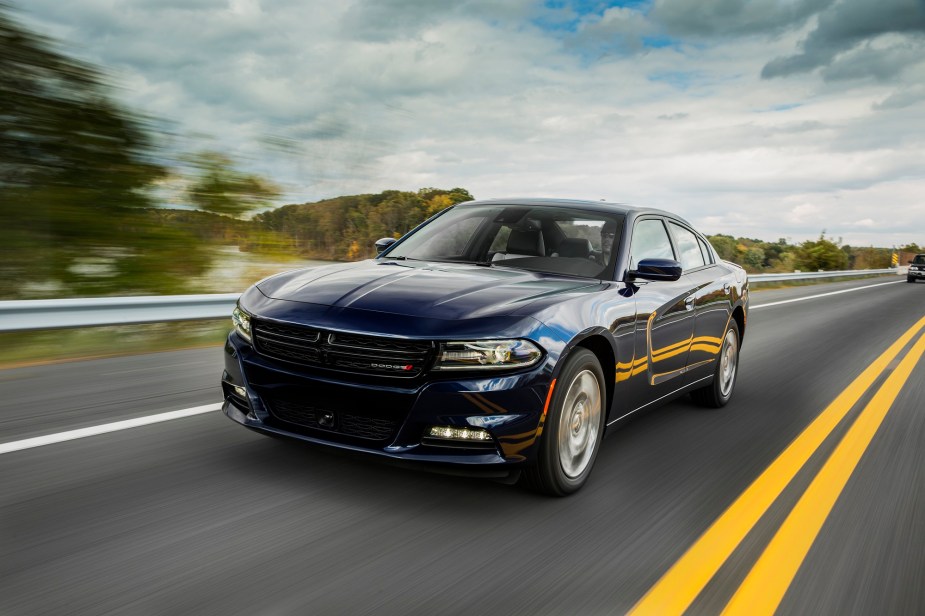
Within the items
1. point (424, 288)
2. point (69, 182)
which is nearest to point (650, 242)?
point (424, 288)

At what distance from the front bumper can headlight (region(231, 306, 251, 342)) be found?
44 cm

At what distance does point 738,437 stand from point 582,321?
7.23 ft

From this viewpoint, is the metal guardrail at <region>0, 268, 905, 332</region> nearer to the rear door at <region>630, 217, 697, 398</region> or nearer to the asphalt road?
the asphalt road

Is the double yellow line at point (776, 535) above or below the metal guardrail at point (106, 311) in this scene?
below

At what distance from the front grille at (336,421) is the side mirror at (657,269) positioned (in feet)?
6.26

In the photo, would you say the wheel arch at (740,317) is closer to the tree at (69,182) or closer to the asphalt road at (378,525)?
the asphalt road at (378,525)

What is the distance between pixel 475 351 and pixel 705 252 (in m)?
3.60

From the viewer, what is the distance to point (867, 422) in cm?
621

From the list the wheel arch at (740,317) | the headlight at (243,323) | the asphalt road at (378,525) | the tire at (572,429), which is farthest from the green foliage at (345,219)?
the tire at (572,429)

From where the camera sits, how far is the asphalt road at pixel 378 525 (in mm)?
2869

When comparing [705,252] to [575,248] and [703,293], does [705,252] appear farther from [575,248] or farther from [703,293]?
[575,248]

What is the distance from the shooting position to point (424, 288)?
160 inches

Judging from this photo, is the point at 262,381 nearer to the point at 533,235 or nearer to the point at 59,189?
the point at 533,235

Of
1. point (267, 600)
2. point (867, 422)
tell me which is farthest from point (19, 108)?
point (867, 422)
